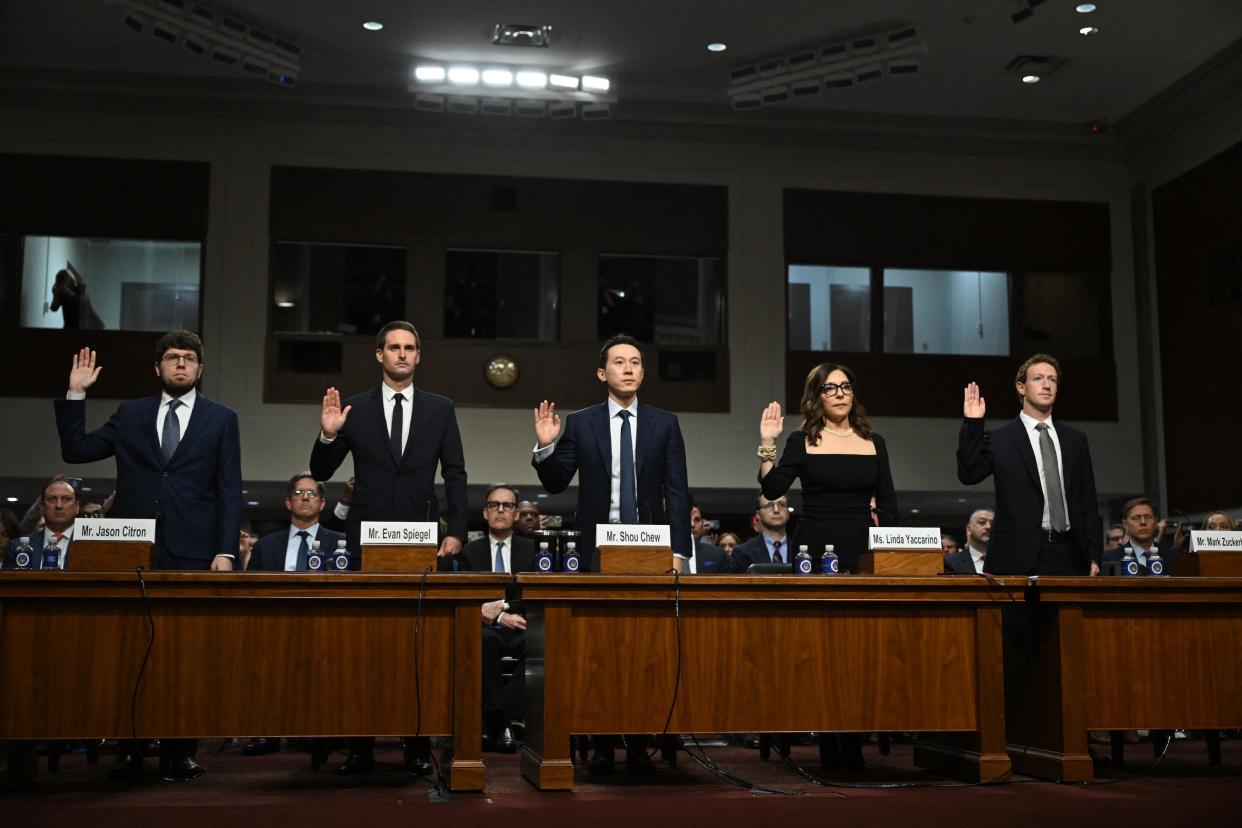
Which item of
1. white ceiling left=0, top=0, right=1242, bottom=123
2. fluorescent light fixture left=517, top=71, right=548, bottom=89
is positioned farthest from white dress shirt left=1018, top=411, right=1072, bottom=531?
fluorescent light fixture left=517, top=71, right=548, bottom=89

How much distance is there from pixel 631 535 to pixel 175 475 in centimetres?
166

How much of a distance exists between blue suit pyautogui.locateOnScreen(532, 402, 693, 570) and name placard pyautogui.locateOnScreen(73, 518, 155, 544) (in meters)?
1.32

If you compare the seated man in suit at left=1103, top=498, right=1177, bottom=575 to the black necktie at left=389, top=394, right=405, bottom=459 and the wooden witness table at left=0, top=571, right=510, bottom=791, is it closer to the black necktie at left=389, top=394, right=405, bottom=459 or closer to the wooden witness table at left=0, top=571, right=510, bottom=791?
the black necktie at left=389, top=394, right=405, bottom=459

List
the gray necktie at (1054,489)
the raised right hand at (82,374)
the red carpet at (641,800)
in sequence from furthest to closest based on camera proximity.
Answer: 1. the gray necktie at (1054,489)
2. the raised right hand at (82,374)
3. the red carpet at (641,800)

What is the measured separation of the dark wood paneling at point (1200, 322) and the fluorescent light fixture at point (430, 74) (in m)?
6.56

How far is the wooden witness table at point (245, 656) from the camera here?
3.70 m

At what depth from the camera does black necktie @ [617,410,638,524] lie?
4.42m

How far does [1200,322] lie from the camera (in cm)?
1089

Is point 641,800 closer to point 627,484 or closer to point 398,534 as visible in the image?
point 398,534

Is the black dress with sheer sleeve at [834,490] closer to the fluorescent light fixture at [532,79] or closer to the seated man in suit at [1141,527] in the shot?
the seated man in suit at [1141,527]

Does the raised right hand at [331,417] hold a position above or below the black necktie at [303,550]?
above

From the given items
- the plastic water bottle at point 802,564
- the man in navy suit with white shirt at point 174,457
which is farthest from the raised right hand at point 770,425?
the man in navy suit with white shirt at point 174,457

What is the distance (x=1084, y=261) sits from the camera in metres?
11.9

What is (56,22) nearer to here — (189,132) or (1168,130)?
(189,132)
